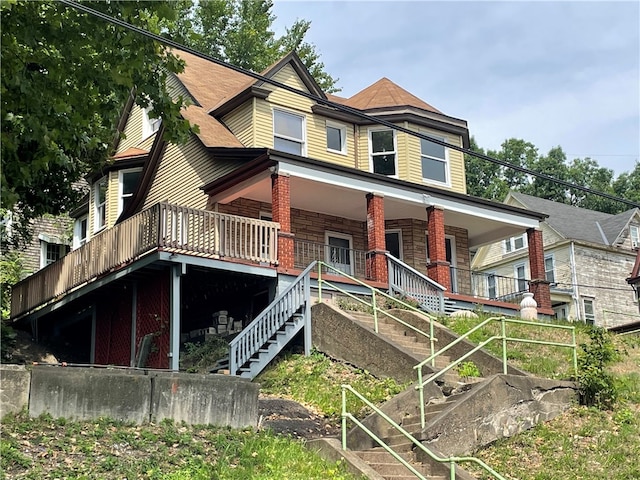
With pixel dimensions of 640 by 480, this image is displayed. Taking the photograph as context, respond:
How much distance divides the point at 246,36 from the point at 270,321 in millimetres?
26932

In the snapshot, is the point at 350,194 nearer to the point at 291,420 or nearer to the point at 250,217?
the point at 250,217

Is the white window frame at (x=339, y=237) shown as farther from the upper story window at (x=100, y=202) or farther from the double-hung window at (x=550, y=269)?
the double-hung window at (x=550, y=269)

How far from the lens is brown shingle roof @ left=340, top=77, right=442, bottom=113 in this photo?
27422mm

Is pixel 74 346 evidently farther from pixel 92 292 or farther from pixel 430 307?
pixel 430 307

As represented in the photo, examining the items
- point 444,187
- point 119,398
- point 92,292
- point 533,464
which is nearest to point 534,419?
point 533,464

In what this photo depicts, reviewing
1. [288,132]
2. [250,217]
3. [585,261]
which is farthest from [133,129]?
[585,261]

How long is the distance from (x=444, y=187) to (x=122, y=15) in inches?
605

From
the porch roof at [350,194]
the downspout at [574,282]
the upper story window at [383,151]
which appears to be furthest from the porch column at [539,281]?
the downspout at [574,282]

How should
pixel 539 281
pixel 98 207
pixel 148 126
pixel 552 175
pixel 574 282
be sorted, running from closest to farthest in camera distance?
pixel 539 281, pixel 98 207, pixel 148 126, pixel 574 282, pixel 552 175

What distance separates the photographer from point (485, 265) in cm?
4909

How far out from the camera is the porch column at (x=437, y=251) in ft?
76.5

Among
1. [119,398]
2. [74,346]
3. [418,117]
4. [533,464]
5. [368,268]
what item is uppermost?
[418,117]

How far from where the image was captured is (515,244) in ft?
156

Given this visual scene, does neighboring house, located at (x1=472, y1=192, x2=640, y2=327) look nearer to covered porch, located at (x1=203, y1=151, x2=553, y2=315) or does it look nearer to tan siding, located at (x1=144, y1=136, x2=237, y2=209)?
covered porch, located at (x1=203, y1=151, x2=553, y2=315)
